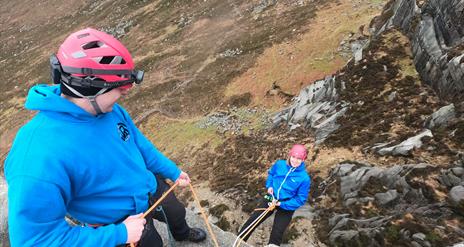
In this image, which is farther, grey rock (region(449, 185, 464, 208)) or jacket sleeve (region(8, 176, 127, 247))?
grey rock (region(449, 185, 464, 208))

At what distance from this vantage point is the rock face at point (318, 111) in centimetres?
1600

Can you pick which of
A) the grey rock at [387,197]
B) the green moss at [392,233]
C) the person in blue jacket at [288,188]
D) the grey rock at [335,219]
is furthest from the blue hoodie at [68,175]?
the grey rock at [387,197]

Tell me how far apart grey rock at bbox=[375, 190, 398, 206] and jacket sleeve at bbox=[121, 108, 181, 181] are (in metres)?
6.55

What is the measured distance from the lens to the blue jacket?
8609 mm

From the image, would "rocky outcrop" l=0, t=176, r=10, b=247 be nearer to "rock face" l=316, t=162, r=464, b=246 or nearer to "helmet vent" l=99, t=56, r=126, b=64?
"helmet vent" l=99, t=56, r=126, b=64

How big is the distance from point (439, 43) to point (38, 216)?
15931 millimetres

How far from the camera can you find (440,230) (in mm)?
7762

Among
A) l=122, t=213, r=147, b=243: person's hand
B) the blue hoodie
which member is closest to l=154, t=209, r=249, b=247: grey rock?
the blue hoodie

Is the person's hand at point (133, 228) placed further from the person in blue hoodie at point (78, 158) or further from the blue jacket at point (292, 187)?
the blue jacket at point (292, 187)

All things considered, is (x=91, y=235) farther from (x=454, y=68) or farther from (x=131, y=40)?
→ (x=131, y=40)

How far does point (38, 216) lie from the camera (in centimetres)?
327

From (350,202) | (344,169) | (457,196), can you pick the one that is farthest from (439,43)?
(457,196)

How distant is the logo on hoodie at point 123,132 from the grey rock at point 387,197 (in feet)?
25.3

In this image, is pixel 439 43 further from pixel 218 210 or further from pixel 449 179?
pixel 218 210
